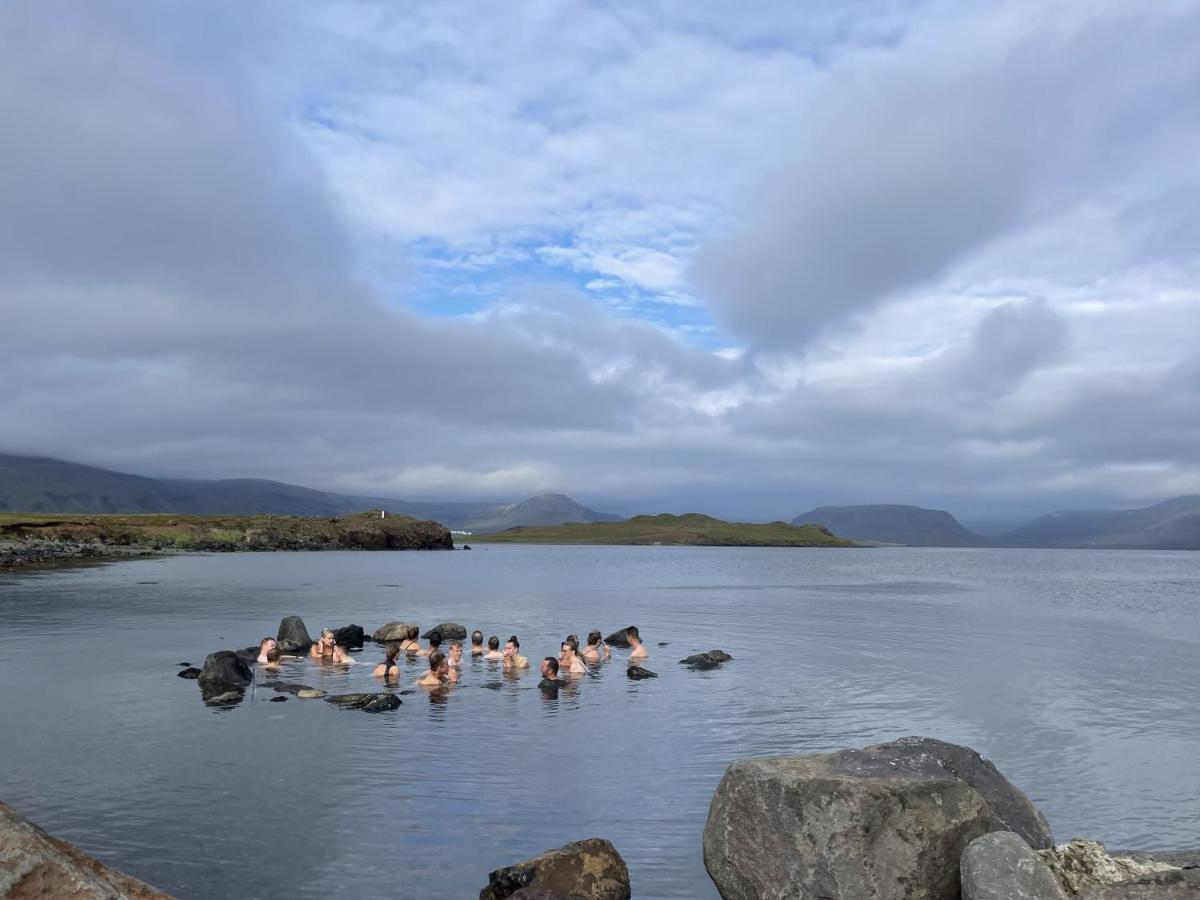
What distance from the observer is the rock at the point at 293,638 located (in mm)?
38812

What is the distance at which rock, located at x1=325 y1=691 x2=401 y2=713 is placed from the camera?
26191 mm

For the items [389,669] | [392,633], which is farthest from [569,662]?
[392,633]

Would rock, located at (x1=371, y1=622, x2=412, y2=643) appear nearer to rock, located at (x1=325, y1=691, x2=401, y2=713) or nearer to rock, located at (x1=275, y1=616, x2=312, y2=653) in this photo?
rock, located at (x1=275, y1=616, x2=312, y2=653)

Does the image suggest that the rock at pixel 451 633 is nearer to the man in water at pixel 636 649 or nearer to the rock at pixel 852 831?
the man in water at pixel 636 649

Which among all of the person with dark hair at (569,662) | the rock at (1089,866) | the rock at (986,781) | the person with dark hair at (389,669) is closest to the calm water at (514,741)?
the person with dark hair at (569,662)

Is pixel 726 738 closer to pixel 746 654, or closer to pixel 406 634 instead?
pixel 746 654

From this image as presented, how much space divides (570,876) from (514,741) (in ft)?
34.8

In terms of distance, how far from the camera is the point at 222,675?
94.5 ft

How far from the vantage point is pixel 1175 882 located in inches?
334

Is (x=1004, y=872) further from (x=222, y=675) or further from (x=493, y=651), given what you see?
(x=493, y=651)

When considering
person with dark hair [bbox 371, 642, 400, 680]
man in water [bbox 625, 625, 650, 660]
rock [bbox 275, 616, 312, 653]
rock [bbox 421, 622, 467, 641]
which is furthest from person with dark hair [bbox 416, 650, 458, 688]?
rock [bbox 421, 622, 467, 641]

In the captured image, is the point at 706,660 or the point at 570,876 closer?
the point at 570,876

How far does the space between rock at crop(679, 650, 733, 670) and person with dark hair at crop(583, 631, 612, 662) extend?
3.56 m

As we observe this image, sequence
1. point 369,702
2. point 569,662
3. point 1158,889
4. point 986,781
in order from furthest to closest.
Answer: point 569,662, point 369,702, point 986,781, point 1158,889
